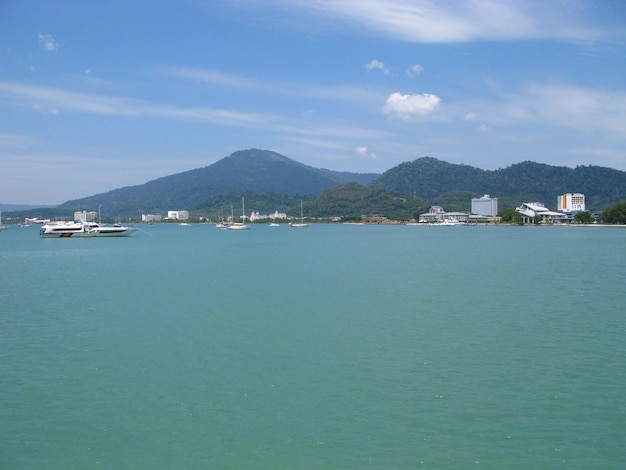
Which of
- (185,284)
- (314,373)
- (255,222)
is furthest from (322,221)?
(314,373)

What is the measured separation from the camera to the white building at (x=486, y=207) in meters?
135

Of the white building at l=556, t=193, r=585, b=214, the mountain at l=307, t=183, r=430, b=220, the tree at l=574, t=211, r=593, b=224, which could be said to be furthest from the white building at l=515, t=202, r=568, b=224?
the mountain at l=307, t=183, r=430, b=220

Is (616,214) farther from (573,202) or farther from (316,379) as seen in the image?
(316,379)

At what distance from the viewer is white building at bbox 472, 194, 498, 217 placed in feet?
443

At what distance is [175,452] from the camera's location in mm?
6465

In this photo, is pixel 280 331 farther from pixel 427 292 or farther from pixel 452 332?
pixel 427 292

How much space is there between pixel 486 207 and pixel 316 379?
135412 mm

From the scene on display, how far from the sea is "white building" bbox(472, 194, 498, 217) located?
123m

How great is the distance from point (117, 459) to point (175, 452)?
0.65 meters

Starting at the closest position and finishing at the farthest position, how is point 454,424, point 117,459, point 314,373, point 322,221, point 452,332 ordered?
1. point 117,459
2. point 454,424
3. point 314,373
4. point 452,332
5. point 322,221

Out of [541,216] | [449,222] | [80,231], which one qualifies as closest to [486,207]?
[449,222]

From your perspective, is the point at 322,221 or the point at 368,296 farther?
the point at 322,221

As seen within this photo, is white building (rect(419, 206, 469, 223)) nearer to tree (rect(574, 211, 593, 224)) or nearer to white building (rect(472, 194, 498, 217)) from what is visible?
white building (rect(472, 194, 498, 217))

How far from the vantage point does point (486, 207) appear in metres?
137
